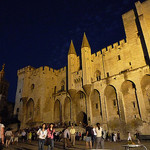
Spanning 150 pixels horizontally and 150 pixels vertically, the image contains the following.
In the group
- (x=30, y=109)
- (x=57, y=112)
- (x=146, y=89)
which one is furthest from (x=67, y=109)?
(x=146, y=89)

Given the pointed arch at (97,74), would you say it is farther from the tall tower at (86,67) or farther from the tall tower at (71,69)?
the tall tower at (71,69)

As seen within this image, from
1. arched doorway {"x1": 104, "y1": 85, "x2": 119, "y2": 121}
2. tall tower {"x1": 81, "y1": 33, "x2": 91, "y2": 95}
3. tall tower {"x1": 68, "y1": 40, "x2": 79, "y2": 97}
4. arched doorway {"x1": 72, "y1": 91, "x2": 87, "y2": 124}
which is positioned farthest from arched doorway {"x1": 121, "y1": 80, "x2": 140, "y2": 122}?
tall tower {"x1": 68, "y1": 40, "x2": 79, "y2": 97}

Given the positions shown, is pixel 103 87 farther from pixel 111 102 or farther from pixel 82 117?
pixel 82 117

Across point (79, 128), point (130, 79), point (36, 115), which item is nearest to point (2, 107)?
point (36, 115)

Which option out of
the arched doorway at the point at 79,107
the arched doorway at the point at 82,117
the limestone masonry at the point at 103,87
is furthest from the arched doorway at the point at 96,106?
the arched doorway at the point at 82,117

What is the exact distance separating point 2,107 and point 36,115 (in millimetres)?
13455

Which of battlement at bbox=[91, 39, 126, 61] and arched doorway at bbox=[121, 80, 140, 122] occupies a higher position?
battlement at bbox=[91, 39, 126, 61]

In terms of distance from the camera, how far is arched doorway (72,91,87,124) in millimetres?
25062

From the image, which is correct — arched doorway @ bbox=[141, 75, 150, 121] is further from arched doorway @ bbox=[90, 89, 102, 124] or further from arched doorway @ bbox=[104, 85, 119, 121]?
arched doorway @ bbox=[90, 89, 102, 124]

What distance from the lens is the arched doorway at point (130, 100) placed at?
19.0 meters

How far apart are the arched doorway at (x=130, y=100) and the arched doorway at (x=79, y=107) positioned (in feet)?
24.8

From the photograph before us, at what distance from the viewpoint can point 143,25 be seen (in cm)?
2172

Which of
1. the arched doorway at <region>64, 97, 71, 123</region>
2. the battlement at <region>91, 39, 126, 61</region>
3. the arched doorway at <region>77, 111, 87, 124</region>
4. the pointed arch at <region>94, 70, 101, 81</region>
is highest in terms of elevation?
the battlement at <region>91, 39, 126, 61</region>

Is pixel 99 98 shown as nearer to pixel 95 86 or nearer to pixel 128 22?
pixel 95 86
